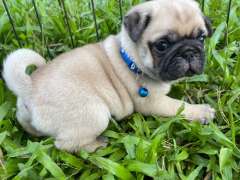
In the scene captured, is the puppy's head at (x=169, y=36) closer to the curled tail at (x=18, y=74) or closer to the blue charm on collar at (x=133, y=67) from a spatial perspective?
the blue charm on collar at (x=133, y=67)

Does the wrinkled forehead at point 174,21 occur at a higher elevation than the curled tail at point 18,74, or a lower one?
higher

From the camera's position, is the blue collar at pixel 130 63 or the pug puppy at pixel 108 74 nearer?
the pug puppy at pixel 108 74

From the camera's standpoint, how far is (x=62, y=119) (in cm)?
309

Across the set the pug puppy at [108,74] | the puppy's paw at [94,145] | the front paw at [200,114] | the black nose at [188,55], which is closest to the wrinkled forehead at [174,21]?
the pug puppy at [108,74]

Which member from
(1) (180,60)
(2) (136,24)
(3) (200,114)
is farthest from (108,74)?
(3) (200,114)

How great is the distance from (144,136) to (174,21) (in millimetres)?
939

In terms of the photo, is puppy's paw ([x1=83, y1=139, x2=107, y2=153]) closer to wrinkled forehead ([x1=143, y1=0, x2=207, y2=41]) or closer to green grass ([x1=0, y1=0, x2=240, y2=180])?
green grass ([x1=0, y1=0, x2=240, y2=180])

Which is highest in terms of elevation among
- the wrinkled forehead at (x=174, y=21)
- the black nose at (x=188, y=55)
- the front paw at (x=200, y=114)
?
the wrinkled forehead at (x=174, y=21)

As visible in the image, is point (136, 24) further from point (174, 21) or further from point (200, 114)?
point (200, 114)

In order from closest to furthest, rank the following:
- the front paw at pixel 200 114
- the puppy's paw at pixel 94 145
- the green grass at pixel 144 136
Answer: the green grass at pixel 144 136
the puppy's paw at pixel 94 145
the front paw at pixel 200 114

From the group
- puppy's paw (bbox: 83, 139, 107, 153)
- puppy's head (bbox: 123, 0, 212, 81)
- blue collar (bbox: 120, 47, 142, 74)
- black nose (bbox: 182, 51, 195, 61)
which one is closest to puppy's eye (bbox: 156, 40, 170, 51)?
puppy's head (bbox: 123, 0, 212, 81)

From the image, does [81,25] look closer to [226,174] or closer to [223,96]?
[223,96]

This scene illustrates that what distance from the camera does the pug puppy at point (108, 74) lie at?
3086 millimetres

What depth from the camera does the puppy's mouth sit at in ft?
10.1
